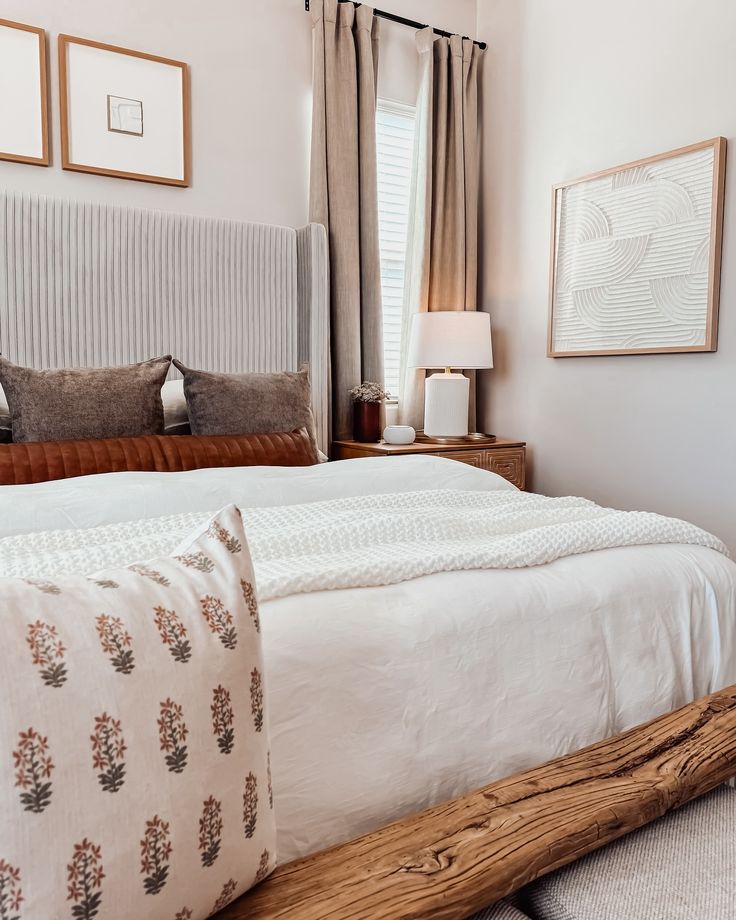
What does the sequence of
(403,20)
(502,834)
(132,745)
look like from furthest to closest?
1. (403,20)
2. (502,834)
3. (132,745)

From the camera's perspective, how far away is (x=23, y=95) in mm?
2641

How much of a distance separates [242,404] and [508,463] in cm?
140

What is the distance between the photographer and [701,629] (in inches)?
49.1

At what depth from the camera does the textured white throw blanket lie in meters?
1.04

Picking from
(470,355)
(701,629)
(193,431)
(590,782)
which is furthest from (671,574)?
(470,355)

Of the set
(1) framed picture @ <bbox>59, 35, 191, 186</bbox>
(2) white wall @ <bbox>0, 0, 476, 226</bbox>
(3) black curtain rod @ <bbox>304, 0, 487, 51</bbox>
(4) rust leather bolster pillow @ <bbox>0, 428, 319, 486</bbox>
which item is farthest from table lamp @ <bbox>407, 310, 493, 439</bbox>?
(3) black curtain rod @ <bbox>304, 0, 487, 51</bbox>

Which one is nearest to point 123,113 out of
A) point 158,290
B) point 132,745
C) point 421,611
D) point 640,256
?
point 158,290

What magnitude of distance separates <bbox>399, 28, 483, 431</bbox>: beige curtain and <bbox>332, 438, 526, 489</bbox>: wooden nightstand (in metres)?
0.48

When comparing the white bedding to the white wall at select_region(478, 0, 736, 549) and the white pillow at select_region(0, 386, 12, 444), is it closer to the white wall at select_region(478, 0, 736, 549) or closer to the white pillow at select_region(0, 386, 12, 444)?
the white pillow at select_region(0, 386, 12, 444)

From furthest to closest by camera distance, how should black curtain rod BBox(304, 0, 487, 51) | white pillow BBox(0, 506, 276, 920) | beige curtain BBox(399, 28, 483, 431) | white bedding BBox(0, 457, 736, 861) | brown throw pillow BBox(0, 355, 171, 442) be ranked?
1. beige curtain BBox(399, 28, 483, 431)
2. black curtain rod BBox(304, 0, 487, 51)
3. brown throw pillow BBox(0, 355, 171, 442)
4. white bedding BBox(0, 457, 736, 861)
5. white pillow BBox(0, 506, 276, 920)

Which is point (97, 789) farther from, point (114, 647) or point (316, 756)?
point (316, 756)

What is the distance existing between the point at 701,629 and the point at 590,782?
46 centimetres

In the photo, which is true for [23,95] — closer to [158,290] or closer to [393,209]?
[158,290]

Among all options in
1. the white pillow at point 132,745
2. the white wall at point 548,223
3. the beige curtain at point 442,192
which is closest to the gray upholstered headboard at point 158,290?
the beige curtain at point 442,192
